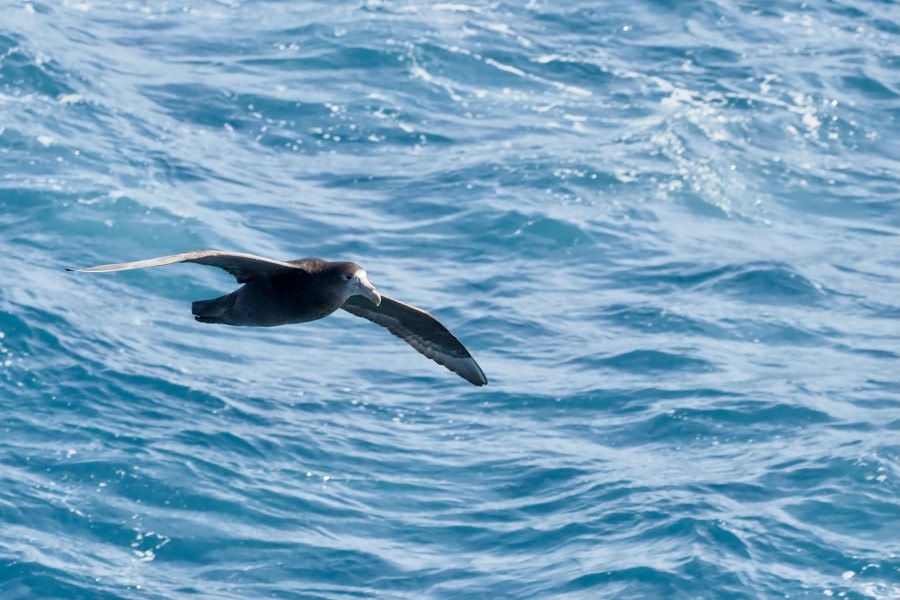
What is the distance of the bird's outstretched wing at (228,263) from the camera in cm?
907

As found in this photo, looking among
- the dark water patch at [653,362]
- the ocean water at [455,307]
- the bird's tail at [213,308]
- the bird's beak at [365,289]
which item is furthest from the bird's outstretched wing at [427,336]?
the dark water patch at [653,362]

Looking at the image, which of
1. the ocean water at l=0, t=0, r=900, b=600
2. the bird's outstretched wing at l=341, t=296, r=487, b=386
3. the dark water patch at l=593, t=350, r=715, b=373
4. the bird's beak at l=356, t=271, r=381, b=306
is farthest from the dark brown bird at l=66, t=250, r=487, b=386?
the dark water patch at l=593, t=350, r=715, b=373

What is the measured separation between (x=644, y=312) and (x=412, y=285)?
10.5 feet

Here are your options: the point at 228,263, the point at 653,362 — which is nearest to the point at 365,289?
the point at 228,263

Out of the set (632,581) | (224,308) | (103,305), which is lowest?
(632,581)

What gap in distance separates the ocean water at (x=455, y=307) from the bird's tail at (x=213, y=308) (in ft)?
16.5

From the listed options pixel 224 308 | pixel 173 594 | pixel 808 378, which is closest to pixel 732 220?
pixel 808 378

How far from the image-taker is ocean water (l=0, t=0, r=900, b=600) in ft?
54.7

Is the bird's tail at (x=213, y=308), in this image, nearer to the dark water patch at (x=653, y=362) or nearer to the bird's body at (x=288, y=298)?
the bird's body at (x=288, y=298)

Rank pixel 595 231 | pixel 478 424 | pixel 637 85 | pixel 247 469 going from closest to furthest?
1. pixel 247 469
2. pixel 478 424
3. pixel 595 231
4. pixel 637 85

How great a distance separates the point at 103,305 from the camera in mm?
20156

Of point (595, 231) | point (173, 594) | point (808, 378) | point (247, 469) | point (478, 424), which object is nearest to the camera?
point (173, 594)

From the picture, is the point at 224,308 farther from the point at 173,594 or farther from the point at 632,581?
the point at 632,581

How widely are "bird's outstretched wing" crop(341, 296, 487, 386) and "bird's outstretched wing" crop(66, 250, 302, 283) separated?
1.58 metres
